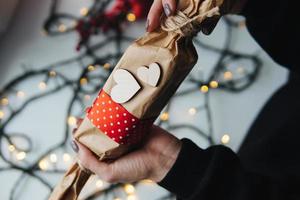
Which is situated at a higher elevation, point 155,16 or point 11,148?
point 155,16

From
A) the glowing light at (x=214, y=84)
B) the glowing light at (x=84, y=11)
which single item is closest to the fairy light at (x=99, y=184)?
→ the glowing light at (x=214, y=84)

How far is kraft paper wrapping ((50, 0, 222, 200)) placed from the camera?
540 mm

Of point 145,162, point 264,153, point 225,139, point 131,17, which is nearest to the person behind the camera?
point 145,162

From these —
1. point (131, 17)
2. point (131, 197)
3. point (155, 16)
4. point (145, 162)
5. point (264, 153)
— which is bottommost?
point (131, 197)

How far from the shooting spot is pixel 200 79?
1038 mm

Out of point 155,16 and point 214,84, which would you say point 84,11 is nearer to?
point 214,84

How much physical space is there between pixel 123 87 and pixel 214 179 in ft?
0.66

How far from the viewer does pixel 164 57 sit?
0.55 m

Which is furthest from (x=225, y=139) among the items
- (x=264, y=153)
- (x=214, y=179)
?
(x=214, y=179)

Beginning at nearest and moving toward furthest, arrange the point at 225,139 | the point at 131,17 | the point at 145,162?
the point at 145,162 < the point at 225,139 < the point at 131,17

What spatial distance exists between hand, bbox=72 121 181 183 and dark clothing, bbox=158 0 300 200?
17mm

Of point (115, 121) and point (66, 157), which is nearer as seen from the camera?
point (115, 121)

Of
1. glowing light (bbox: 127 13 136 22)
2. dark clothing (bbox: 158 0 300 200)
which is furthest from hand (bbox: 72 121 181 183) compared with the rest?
glowing light (bbox: 127 13 136 22)

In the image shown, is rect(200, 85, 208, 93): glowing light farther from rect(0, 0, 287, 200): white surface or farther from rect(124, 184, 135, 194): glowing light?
rect(124, 184, 135, 194): glowing light
